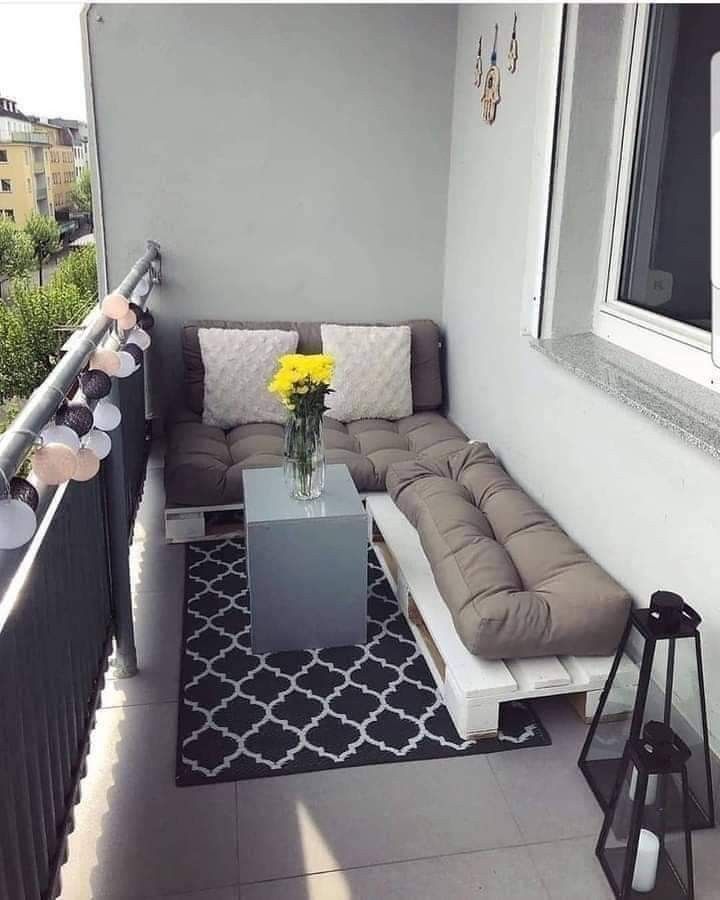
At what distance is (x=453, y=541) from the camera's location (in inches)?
97.3

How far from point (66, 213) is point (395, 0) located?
5.56 feet

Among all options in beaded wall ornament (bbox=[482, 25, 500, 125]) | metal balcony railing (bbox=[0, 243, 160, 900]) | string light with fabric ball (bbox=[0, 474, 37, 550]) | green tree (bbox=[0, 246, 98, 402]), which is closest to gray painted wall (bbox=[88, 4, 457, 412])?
green tree (bbox=[0, 246, 98, 402])

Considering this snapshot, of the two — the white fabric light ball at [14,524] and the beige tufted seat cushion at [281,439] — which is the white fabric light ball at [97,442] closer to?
the white fabric light ball at [14,524]

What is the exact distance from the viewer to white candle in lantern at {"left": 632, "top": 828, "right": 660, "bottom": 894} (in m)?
1.64

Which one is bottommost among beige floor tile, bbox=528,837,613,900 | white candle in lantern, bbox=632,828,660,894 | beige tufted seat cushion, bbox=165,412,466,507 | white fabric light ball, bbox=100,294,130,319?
beige floor tile, bbox=528,837,613,900

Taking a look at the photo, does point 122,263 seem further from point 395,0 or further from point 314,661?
point 314,661

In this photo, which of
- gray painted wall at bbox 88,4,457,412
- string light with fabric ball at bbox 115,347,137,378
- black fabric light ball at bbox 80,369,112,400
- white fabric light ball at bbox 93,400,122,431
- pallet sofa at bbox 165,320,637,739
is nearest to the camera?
black fabric light ball at bbox 80,369,112,400

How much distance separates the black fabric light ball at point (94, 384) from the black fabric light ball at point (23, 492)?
0.54 metres

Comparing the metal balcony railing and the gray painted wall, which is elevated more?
the gray painted wall

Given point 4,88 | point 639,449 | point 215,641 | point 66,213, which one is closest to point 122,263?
point 66,213

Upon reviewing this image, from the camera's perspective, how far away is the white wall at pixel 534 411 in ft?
6.64

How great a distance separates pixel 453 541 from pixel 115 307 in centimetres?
118

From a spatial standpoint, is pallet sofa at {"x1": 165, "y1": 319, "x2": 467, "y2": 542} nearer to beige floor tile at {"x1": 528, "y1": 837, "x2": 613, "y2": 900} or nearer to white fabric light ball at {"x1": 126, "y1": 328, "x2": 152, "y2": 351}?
white fabric light ball at {"x1": 126, "y1": 328, "x2": 152, "y2": 351}

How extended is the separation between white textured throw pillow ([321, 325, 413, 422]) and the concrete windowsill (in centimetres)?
113
